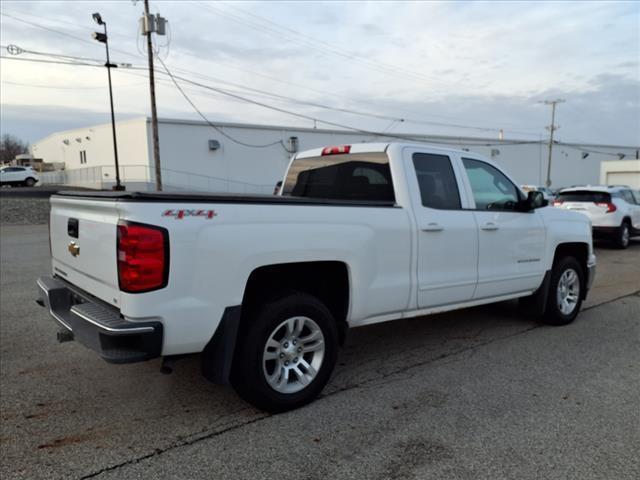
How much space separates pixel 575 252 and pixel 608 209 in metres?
9.06

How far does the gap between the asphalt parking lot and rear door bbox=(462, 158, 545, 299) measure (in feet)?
2.08

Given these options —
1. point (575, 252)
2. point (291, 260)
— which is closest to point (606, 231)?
point (575, 252)

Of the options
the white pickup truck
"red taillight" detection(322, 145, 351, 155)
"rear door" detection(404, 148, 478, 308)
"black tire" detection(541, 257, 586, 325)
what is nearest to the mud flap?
the white pickup truck

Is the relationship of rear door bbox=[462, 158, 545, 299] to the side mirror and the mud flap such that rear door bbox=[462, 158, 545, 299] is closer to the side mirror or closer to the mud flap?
the side mirror

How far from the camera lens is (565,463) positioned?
3041 millimetres

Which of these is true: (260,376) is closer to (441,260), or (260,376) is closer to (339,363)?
(339,363)

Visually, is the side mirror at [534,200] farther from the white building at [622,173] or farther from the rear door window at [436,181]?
the white building at [622,173]

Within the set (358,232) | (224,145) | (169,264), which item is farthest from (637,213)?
(224,145)

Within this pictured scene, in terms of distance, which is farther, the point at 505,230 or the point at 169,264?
the point at 505,230

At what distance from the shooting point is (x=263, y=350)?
3.51 m

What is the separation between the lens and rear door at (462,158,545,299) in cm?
509

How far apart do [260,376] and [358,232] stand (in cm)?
129

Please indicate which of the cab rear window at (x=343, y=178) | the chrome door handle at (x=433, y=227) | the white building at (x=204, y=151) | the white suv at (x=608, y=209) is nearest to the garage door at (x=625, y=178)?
the white building at (x=204, y=151)

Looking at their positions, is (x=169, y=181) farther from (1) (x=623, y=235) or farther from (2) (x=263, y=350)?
(2) (x=263, y=350)
